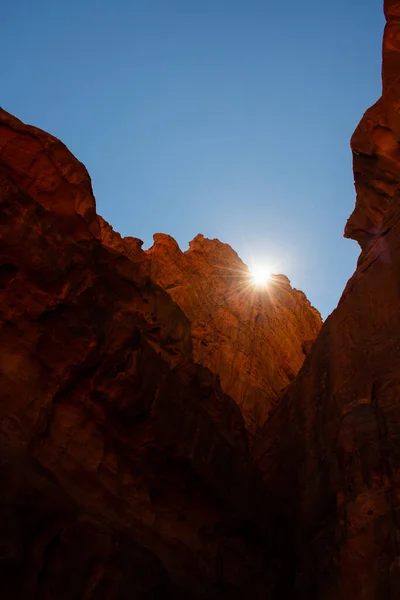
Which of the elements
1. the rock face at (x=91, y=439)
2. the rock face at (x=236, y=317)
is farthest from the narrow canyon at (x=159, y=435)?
the rock face at (x=236, y=317)

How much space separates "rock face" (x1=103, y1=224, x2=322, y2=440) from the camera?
116ft

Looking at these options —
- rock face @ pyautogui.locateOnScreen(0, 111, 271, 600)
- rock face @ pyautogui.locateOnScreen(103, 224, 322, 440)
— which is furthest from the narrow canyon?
rock face @ pyautogui.locateOnScreen(103, 224, 322, 440)

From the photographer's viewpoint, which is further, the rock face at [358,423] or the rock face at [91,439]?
the rock face at [358,423]

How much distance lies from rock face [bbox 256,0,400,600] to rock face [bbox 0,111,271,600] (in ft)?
7.75

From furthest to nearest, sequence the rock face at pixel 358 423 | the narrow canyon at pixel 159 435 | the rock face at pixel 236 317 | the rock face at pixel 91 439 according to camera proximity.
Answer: the rock face at pixel 236 317, the rock face at pixel 358 423, the narrow canyon at pixel 159 435, the rock face at pixel 91 439

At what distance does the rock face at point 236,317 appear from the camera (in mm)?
35500

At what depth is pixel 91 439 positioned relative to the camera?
1612cm

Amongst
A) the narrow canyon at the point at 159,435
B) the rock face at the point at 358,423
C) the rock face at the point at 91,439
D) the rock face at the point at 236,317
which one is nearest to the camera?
the rock face at the point at 91,439

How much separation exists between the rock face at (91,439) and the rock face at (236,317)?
12.2m

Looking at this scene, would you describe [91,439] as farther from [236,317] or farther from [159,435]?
[236,317]

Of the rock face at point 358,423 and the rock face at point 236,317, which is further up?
the rock face at point 236,317

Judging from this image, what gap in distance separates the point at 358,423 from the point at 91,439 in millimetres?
8208

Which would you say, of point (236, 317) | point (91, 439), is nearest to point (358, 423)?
point (91, 439)

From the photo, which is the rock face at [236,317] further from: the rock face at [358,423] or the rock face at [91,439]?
the rock face at [91,439]
